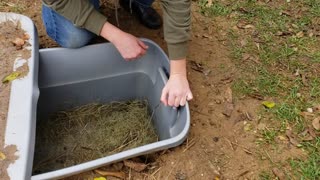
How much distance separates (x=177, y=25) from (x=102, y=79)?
54 centimetres

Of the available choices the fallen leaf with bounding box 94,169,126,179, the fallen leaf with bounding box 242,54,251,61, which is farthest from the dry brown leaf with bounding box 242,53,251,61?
the fallen leaf with bounding box 94,169,126,179

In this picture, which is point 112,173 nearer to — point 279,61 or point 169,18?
point 169,18

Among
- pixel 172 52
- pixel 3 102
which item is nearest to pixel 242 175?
pixel 172 52

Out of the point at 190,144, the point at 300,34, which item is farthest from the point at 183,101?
the point at 300,34

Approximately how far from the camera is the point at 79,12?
50.4 inches

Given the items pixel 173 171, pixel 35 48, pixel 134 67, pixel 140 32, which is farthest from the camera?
pixel 140 32

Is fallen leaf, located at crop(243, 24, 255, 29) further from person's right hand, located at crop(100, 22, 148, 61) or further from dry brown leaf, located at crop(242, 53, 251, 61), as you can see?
person's right hand, located at crop(100, 22, 148, 61)

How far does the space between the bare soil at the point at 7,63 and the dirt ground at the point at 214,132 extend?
24 cm

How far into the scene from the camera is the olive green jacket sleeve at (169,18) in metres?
1.22

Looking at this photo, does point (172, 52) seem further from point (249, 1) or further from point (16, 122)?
point (249, 1)

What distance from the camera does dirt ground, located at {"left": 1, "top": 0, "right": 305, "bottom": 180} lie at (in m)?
1.30

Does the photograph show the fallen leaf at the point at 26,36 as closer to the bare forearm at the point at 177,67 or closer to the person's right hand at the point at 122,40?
the person's right hand at the point at 122,40

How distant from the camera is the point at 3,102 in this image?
122cm

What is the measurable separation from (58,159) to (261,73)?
3.06ft
